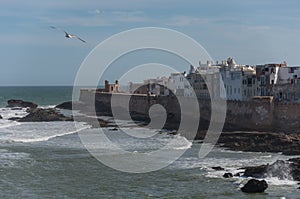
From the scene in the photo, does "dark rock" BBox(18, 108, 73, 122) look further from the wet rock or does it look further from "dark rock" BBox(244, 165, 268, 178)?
the wet rock

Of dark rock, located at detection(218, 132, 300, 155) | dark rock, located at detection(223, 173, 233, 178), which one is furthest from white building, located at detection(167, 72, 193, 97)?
dark rock, located at detection(223, 173, 233, 178)

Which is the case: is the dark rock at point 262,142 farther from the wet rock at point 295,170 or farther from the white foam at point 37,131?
the white foam at point 37,131

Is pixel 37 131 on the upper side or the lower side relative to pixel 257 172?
lower

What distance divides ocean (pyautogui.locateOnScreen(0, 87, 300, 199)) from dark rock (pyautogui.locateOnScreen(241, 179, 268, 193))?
0.21 m

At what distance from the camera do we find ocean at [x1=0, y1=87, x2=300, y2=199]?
19.4m

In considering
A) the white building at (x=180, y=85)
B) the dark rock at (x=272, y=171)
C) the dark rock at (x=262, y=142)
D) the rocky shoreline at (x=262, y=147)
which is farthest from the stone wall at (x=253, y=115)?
the dark rock at (x=272, y=171)

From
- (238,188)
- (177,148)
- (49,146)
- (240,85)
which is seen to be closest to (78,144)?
(49,146)

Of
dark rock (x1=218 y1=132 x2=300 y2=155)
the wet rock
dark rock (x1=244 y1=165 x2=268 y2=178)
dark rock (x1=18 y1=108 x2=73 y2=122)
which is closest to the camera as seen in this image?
the wet rock

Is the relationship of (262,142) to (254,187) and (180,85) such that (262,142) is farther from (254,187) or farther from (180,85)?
(180,85)

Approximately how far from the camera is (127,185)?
2077cm

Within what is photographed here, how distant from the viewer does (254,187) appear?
1912 cm

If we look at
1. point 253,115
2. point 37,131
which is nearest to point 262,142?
point 253,115

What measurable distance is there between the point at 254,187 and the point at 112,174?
255 inches

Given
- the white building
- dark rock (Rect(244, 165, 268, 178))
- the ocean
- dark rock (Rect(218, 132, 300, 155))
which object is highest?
the white building
